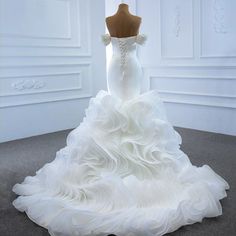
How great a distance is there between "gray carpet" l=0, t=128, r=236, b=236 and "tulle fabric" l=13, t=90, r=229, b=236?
52 millimetres

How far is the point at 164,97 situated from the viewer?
437 centimetres

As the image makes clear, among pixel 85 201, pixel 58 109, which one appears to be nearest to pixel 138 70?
pixel 85 201

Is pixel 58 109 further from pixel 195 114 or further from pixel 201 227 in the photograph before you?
pixel 201 227

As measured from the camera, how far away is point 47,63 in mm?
3986

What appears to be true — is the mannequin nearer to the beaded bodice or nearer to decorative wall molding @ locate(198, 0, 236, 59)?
the beaded bodice

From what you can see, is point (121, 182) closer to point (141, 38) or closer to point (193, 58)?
point (141, 38)

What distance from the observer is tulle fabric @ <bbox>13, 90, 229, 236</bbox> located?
1635 millimetres

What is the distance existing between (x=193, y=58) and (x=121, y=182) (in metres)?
2.54

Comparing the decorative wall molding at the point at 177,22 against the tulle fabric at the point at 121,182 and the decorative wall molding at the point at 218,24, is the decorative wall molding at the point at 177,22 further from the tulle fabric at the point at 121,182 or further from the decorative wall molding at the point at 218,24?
the tulle fabric at the point at 121,182

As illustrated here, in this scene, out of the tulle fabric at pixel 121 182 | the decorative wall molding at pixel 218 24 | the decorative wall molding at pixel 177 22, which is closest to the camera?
the tulle fabric at pixel 121 182

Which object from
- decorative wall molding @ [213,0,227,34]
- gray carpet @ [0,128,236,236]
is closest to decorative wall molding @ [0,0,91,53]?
gray carpet @ [0,128,236,236]

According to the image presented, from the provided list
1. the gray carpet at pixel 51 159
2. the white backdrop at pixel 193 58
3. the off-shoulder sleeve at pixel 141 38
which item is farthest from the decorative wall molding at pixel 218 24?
the off-shoulder sleeve at pixel 141 38

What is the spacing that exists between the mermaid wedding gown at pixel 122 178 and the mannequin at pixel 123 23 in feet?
0.17

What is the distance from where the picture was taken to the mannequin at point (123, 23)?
84.6 inches
